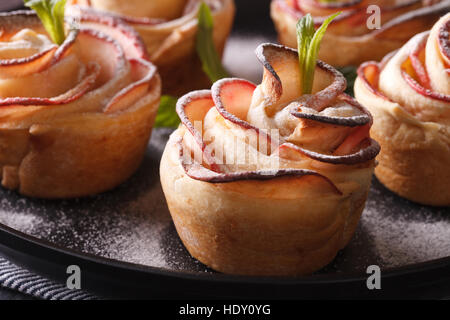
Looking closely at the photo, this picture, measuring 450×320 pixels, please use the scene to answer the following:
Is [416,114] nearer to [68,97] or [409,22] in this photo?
[409,22]

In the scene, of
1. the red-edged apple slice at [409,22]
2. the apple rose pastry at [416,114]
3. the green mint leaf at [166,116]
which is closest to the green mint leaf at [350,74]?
the red-edged apple slice at [409,22]

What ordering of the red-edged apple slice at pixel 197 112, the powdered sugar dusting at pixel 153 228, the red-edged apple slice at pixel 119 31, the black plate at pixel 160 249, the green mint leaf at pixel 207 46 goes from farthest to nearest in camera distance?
the green mint leaf at pixel 207 46
the red-edged apple slice at pixel 119 31
the powdered sugar dusting at pixel 153 228
the red-edged apple slice at pixel 197 112
the black plate at pixel 160 249

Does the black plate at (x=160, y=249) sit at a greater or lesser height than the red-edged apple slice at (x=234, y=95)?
lesser

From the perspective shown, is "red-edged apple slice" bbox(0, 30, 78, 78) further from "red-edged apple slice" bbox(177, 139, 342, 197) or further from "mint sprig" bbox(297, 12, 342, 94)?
"mint sprig" bbox(297, 12, 342, 94)

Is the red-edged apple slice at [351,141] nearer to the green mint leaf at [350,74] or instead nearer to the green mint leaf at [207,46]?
the green mint leaf at [350,74]

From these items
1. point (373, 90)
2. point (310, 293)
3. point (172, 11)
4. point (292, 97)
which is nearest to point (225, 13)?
point (172, 11)

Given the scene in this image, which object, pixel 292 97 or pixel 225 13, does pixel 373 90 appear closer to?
pixel 292 97
